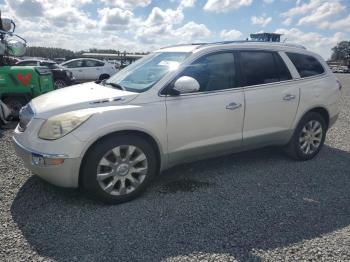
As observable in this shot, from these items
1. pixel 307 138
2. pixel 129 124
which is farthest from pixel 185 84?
pixel 307 138

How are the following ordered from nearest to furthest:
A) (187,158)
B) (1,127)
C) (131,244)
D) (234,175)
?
(131,244)
(187,158)
(234,175)
(1,127)

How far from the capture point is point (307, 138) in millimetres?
5207

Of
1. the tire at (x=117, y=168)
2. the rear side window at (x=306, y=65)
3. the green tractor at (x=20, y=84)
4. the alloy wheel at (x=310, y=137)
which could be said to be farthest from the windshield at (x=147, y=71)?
the green tractor at (x=20, y=84)

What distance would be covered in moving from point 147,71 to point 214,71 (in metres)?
0.86

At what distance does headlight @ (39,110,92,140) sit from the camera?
3385 millimetres

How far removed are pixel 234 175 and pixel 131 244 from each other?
2072mm

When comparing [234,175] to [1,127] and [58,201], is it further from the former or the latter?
[1,127]

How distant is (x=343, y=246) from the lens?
3025 millimetres

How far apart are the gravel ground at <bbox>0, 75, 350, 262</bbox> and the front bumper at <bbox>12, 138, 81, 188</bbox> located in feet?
1.12

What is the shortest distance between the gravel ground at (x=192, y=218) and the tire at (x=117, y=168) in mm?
152

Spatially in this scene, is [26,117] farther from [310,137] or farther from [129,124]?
[310,137]

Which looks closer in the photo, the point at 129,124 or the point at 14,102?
the point at 129,124

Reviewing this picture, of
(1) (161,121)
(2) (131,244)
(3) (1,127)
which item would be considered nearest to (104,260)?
(2) (131,244)

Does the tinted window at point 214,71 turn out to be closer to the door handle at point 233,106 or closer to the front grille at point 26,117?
the door handle at point 233,106
